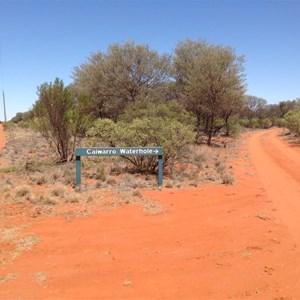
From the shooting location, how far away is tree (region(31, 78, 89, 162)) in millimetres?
15242

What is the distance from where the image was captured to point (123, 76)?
2950cm

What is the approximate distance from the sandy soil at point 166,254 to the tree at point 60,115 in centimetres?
811

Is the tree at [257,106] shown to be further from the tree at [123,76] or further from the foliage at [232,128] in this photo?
the tree at [123,76]

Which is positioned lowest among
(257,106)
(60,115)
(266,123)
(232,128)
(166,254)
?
(166,254)

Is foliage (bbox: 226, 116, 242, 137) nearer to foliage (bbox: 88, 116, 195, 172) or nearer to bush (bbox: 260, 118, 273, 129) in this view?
foliage (bbox: 88, 116, 195, 172)

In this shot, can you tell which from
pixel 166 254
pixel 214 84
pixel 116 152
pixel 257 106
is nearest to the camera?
pixel 166 254

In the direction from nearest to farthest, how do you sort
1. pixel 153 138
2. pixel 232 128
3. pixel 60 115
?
pixel 153 138
pixel 60 115
pixel 232 128

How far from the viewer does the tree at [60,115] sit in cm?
1524

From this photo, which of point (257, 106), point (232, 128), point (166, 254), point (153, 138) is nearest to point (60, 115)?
point (153, 138)

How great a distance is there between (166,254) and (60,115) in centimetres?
1108

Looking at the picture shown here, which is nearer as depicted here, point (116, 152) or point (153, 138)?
point (116, 152)

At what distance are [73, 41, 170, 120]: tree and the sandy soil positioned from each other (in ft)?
71.2

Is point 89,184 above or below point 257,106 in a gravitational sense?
below

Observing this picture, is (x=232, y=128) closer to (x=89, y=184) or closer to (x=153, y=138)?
(x=153, y=138)
